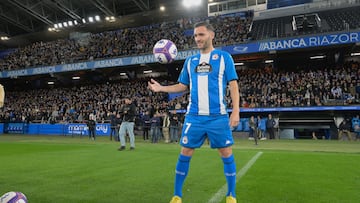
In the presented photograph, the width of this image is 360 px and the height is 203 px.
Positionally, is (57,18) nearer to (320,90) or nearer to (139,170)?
(320,90)

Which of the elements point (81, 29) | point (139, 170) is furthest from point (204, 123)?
point (81, 29)

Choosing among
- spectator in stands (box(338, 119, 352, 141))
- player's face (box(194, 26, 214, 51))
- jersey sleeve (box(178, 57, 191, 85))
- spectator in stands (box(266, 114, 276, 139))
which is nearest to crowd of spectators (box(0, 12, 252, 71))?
spectator in stands (box(266, 114, 276, 139))

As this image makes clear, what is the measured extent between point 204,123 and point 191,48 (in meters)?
20.7

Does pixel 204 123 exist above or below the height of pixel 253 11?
below

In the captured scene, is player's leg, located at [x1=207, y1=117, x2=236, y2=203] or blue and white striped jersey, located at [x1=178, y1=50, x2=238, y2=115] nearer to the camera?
player's leg, located at [x1=207, y1=117, x2=236, y2=203]

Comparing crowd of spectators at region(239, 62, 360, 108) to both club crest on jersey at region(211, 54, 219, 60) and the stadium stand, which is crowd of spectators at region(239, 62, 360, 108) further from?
club crest on jersey at region(211, 54, 219, 60)

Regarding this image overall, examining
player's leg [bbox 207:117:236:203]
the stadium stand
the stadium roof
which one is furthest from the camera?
the stadium roof

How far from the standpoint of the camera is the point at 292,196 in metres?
4.02

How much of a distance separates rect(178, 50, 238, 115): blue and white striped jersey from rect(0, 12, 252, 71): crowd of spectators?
68.0 feet

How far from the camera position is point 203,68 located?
141 inches

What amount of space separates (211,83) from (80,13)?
34.2 metres

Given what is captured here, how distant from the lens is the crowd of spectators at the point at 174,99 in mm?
19312

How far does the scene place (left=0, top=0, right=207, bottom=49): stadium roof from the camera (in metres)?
31.3

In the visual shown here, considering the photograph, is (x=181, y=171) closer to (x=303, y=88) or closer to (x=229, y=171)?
(x=229, y=171)
